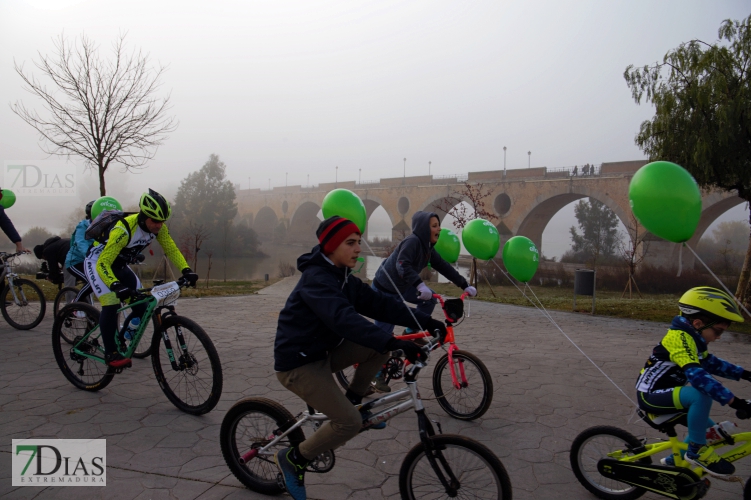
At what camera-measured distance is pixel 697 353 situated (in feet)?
8.32

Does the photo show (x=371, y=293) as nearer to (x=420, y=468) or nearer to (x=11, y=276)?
(x=420, y=468)

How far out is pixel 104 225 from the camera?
13.9 feet

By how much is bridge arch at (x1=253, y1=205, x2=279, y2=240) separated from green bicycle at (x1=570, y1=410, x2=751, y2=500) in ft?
210

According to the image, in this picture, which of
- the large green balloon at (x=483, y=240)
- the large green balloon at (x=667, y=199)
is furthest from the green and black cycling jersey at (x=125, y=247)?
the large green balloon at (x=483, y=240)

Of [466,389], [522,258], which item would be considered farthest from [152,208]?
[522,258]

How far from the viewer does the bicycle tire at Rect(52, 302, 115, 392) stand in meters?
4.33

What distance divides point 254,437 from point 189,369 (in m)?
1.38

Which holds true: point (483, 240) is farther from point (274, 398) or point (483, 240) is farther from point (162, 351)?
point (162, 351)

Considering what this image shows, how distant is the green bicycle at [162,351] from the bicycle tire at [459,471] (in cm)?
194

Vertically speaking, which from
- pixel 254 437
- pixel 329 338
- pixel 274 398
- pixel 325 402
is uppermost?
pixel 329 338

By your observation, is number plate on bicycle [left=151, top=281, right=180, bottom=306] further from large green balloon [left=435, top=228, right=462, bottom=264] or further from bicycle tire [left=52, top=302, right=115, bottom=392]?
large green balloon [left=435, top=228, right=462, bottom=264]

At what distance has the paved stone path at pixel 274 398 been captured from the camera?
112 inches

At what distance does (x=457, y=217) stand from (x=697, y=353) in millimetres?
18172

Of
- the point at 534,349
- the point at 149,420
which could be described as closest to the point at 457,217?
the point at 534,349
